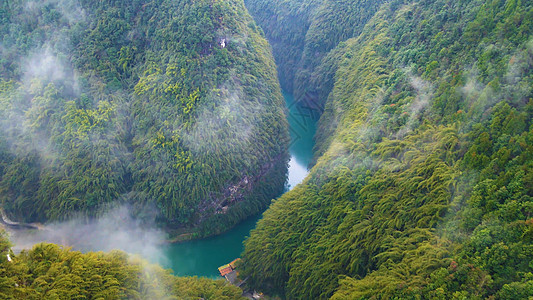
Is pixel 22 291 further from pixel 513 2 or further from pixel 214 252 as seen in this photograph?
pixel 513 2

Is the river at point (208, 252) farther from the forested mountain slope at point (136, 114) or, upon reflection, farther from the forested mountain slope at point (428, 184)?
the forested mountain slope at point (428, 184)

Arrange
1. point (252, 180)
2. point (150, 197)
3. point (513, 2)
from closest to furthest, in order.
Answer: point (513, 2) → point (150, 197) → point (252, 180)

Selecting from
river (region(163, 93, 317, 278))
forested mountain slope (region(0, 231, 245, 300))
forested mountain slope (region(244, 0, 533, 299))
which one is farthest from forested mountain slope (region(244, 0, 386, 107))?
forested mountain slope (region(0, 231, 245, 300))

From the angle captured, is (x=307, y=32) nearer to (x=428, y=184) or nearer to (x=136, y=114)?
(x=136, y=114)

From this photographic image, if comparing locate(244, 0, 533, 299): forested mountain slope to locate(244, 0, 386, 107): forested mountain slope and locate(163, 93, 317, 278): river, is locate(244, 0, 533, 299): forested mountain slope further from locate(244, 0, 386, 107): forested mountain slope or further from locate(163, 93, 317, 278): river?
locate(244, 0, 386, 107): forested mountain slope

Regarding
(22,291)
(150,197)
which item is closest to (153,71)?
(150,197)

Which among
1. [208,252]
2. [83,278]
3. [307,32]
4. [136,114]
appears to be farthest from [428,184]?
[307,32]
